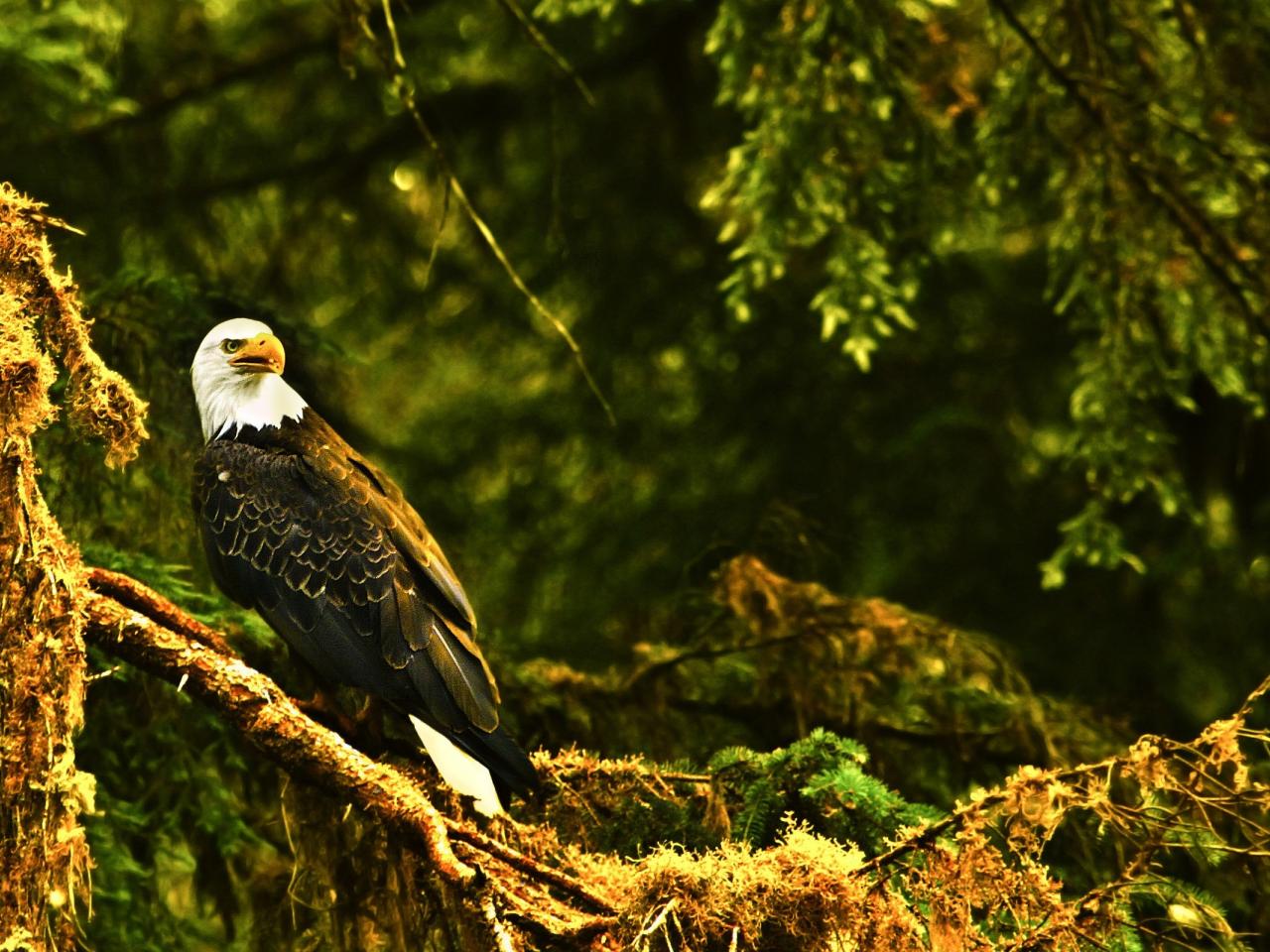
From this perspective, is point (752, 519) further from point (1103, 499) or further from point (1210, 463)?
point (1210, 463)

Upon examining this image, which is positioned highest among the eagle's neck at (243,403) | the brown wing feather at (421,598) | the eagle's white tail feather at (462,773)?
the eagle's neck at (243,403)

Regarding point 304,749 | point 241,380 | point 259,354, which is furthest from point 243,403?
point 304,749

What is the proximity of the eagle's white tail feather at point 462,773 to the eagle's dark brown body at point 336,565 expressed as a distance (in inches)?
3.9

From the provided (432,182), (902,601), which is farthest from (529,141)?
(902,601)

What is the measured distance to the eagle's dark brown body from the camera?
3443mm

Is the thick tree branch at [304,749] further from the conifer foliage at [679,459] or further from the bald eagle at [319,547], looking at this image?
the bald eagle at [319,547]

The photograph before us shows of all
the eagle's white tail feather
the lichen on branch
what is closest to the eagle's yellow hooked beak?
the lichen on branch

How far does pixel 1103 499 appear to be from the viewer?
5.33m

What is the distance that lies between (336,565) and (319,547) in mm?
71

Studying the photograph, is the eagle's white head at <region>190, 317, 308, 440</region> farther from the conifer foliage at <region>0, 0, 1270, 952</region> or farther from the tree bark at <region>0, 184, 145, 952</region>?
the tree bark at <region>0, 184, 145, 952</region>

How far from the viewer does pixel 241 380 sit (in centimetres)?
359

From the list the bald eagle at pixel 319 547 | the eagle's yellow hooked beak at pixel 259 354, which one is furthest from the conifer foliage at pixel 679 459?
the eagle's yellow hooked beak at pixel 259 354

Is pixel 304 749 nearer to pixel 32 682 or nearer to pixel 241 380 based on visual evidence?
pixel 32 682

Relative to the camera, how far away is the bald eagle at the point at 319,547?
11.3 ft
